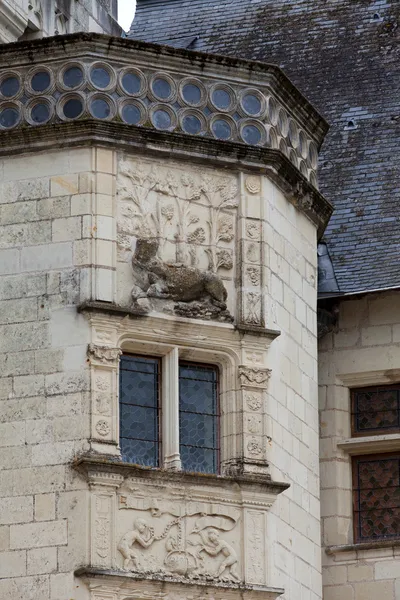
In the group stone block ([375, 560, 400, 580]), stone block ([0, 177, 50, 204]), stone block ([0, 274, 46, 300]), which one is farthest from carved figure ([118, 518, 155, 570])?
stone block ([375, 560, 400, 580])

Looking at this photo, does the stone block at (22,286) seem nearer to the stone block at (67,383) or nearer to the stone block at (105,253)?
the stone block at (105,253)

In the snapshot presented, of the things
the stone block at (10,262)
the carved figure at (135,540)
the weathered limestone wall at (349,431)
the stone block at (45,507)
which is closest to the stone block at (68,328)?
the stone block at (10,262)

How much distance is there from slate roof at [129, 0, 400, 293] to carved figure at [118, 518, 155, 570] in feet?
12.0

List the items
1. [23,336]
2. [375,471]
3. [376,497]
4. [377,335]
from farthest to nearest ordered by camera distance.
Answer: [377,335]
[375,471]
[376,497]
[23,336]

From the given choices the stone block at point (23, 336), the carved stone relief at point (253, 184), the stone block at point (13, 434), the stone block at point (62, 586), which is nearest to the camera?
the stone block at point (62, 586)

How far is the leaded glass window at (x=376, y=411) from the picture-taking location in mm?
17688

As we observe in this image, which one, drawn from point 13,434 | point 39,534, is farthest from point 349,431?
point 39,534

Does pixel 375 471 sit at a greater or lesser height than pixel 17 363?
lesser

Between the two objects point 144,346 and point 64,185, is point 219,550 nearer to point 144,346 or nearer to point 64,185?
point 144,346

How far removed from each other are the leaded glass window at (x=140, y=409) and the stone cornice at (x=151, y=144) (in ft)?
5.39

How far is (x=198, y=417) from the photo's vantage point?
15.6 m

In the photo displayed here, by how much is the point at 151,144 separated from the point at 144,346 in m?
1.58

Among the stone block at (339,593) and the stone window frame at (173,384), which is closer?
the stone window frame at (173,384)

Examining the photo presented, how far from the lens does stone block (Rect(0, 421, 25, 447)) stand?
49.2 ft
